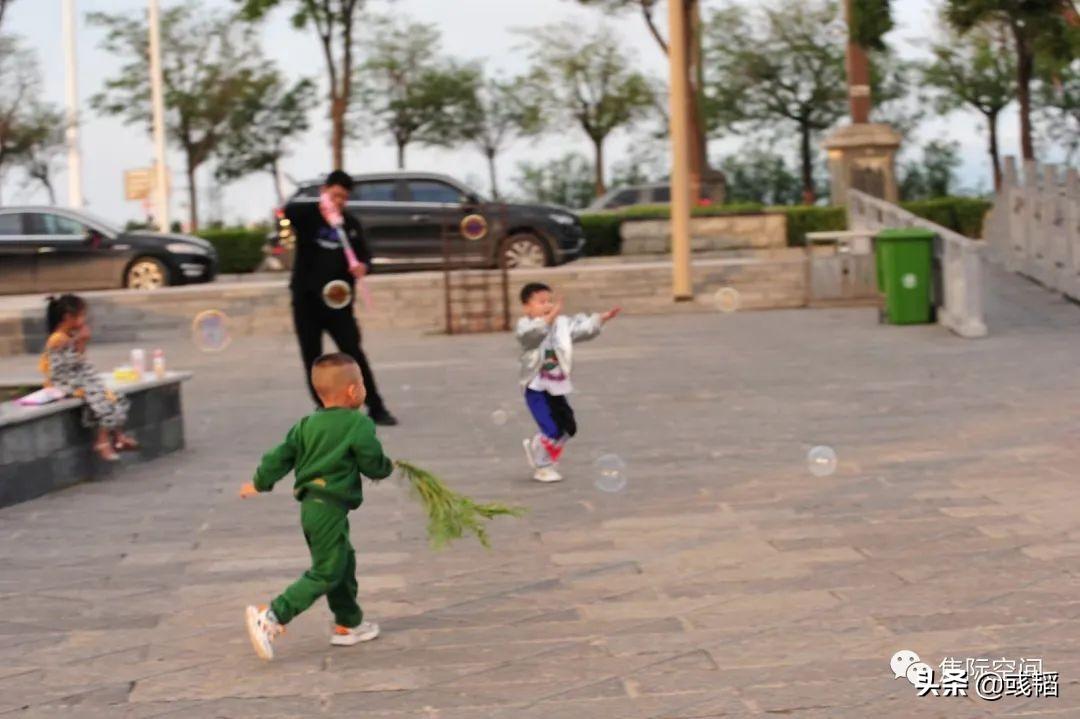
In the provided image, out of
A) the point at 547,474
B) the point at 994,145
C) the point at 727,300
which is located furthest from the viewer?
the point at 994,145

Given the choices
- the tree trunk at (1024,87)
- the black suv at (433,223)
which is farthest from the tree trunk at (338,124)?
the tree trunk at (1024,87)

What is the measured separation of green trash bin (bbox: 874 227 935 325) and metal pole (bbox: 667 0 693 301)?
361 centimetres

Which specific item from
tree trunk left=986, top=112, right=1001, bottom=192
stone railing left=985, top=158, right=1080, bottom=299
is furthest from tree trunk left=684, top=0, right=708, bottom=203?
tree trunk left=986, top=112, right=1001, bottom=192

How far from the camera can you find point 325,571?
20.2 ft

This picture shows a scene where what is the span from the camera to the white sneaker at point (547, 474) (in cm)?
1023

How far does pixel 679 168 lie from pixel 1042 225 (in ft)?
15.1

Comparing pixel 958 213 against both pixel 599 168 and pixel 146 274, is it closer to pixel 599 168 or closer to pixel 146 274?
pixel 146 274

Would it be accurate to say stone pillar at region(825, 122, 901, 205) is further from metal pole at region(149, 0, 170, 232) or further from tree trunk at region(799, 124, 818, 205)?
metal pole at region(149, 0, 170, 232)

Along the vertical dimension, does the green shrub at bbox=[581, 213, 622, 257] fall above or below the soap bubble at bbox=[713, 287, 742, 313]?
above

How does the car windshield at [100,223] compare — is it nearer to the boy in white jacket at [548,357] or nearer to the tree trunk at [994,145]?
the boy in white jacket at [548,357]

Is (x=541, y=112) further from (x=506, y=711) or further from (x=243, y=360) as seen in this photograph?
(x=506, y=711)

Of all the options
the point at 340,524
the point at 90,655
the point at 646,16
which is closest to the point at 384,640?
the point at 340,524

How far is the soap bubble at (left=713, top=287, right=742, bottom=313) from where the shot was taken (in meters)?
20.8

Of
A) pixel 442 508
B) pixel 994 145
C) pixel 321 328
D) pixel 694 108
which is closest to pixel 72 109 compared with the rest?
pixel 694 108
